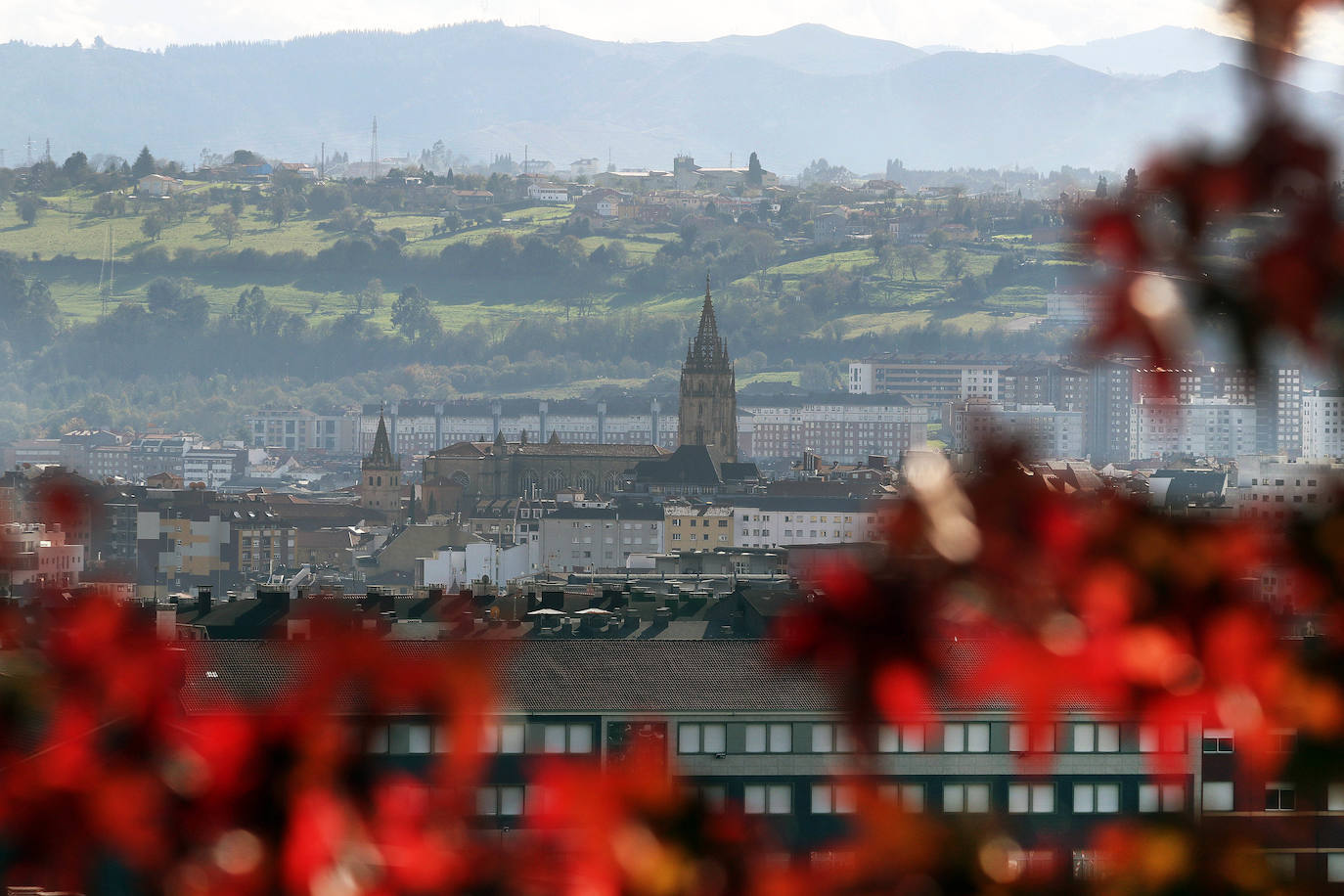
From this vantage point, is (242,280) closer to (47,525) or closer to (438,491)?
(438,491)

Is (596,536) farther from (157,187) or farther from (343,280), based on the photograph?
(157,187)

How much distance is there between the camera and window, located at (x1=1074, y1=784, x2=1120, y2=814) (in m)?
19.5

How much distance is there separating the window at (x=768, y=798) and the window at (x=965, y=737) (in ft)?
4.34

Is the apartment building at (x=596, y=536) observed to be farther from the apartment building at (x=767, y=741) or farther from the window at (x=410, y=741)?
the window at (x=410, y=741)

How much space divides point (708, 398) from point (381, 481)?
13945mm

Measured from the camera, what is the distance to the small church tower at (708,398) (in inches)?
3602

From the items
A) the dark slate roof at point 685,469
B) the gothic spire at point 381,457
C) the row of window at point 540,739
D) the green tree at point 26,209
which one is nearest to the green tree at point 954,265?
the dark slate roof at point 685,469

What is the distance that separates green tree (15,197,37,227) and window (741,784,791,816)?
386 feet

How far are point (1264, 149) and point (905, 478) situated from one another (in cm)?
32

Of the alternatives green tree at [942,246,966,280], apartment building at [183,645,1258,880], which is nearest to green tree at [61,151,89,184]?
green tree at [942,246,966,280]

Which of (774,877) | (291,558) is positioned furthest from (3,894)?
(291,558)

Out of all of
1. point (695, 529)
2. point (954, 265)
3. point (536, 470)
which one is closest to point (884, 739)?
point (695, 529)

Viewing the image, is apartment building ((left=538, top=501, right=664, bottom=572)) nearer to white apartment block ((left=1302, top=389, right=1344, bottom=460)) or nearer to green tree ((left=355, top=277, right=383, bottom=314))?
white apartment block ((left=1302, top=389, right=1344, bottom=460))

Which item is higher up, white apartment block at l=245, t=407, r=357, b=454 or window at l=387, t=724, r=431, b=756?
window at l=387, t=724, r=431, b=756
